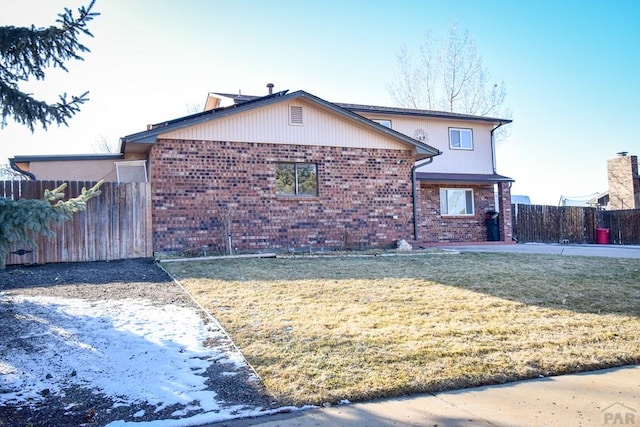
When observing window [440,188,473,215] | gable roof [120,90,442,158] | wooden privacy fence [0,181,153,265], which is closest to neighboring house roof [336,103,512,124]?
window [440,188,473,215]

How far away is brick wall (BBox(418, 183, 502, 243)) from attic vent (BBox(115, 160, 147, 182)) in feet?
34.1

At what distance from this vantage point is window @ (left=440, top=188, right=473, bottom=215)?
18.9m

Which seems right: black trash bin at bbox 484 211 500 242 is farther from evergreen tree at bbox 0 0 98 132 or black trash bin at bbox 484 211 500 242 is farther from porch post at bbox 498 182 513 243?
evergreen tree at bbox 0 0 98 132

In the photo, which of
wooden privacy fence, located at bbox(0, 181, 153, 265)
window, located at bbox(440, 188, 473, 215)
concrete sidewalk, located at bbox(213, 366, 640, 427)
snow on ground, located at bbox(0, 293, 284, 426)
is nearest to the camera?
concrete sidewalk, located at bbox(213, 366, 640, 427)

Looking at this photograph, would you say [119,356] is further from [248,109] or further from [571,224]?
[571,224]

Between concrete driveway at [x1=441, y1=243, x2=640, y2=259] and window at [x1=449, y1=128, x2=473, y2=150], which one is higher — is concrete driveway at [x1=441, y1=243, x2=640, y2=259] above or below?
below

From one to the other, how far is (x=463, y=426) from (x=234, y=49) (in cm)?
1225

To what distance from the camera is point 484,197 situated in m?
19.7

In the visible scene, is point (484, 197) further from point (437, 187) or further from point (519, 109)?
point (519, 109)

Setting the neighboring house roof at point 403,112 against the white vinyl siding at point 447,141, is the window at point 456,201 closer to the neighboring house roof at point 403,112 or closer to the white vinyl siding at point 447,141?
the white vinyl siding at point 447,141

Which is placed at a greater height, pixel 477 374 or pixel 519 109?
pixel 519 109

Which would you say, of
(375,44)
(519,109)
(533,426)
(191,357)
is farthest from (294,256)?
(519,109)

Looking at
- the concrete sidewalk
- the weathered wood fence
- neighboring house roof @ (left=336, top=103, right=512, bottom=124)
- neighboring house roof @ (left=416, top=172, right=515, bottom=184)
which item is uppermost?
neighboring house roof @ (left=336, top=103, right=512, bottom=124)

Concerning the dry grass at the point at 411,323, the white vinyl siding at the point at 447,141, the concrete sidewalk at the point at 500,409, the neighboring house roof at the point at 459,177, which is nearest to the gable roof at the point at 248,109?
the neighboring house roof at the point at 459,177
